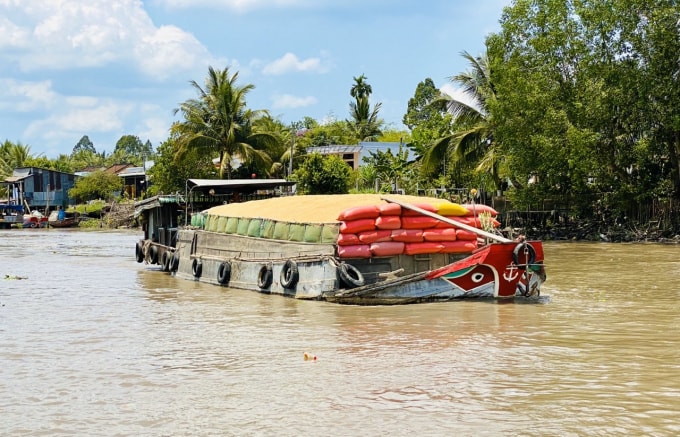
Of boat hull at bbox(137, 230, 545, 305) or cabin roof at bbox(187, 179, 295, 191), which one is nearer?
boat hull at bbox(137, 230, 545, 305)

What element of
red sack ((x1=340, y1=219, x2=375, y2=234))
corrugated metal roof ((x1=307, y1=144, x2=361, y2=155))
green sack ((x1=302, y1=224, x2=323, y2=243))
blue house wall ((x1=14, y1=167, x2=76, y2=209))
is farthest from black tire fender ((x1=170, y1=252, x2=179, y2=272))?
blue house wall ((x1=14, y1=167, x2=76, y2=209))

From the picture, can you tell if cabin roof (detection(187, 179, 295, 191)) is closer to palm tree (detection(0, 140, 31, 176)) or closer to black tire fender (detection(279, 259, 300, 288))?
black tire fender (detection(279, 259, 300, 288))

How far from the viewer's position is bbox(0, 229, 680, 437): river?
6.40 meters

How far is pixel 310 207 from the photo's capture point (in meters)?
14.0

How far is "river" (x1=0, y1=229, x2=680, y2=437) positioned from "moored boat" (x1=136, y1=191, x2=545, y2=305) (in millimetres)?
287

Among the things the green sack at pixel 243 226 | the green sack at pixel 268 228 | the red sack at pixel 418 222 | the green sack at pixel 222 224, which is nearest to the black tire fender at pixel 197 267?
the green sack at pixel 222 224

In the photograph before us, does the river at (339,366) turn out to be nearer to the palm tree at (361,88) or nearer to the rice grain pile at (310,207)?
the rice grain pile at (310,207)

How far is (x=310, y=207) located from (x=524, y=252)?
3.97 m

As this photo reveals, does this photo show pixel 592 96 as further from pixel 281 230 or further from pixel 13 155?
pixel 13 155

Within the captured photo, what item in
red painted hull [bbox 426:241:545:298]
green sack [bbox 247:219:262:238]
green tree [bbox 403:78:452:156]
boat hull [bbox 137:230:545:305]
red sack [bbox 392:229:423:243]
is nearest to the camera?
red painted hull [bbox 426:241:545:298]

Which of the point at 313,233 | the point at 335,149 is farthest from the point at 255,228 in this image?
the point at 335,149

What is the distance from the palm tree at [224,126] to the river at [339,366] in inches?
896

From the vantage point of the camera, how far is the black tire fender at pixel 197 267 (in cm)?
1673

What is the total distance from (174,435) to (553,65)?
955 inches
